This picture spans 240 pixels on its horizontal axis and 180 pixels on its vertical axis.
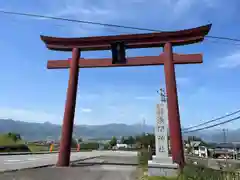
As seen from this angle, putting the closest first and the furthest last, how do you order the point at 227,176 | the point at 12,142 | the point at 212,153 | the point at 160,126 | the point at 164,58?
1. the point at 227,176
2. the point at 160,126
3. the point at 164,58
4. the point at 12,142
5. the point at 212,153

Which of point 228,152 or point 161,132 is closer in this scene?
point 161,132

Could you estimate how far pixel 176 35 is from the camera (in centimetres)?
1516

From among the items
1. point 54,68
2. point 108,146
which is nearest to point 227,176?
point 54,68

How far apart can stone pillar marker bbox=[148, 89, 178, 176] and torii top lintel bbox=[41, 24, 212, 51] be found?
4530 mm

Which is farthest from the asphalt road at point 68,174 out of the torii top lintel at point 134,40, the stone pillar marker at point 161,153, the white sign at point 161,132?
the torii top lintel at point 134,40

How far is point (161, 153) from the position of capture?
11.7 metres

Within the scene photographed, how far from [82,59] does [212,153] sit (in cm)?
3797

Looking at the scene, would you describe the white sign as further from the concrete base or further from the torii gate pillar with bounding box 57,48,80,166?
the torii gate pillar with bounding box 57,48,80,166

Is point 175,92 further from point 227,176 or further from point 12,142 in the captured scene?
point 12,142

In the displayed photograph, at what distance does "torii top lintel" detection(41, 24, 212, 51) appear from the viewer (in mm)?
15023

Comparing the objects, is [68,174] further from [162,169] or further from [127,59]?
[127,59]

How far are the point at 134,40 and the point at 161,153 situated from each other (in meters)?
6.85

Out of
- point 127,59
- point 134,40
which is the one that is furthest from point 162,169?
point 134,40

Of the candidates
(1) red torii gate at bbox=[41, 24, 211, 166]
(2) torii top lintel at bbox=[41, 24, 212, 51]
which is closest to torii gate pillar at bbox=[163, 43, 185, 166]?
(1) red torii gate at bbox=[41, 24, 211, 166]
